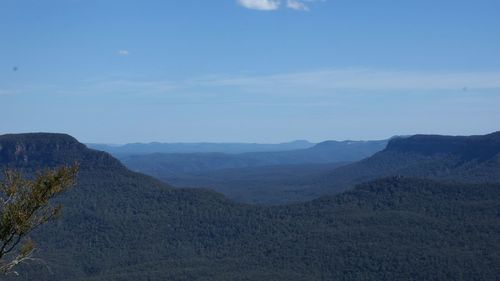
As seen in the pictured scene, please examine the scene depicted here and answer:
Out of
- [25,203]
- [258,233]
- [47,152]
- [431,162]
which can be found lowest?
[258,233]

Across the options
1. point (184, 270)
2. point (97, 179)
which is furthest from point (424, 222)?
point (97, 179)

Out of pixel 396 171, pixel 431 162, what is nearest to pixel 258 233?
pixel 431 162

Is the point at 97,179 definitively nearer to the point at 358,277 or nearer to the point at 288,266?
the point at 288,266

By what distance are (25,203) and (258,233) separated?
57.5 metres

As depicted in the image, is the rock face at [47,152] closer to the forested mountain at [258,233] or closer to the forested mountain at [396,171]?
the forested mountain at [258,233]

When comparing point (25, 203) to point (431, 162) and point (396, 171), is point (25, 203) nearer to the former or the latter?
point (431, 162)

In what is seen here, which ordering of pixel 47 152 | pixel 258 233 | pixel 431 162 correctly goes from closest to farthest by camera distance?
pixel 258 233
pixel 47 152
pixel 431 162

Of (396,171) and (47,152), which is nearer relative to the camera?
(47,152)

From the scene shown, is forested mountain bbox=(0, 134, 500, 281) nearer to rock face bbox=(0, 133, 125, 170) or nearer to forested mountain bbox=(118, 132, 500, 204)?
rock face bbox=(0, 133, 125, 170)

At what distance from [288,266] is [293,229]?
12732mm

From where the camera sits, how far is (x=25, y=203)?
1230 cm

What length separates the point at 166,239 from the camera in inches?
2721

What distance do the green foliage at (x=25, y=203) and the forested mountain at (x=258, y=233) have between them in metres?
36.1

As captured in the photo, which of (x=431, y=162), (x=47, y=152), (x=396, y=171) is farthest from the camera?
(x=396, y=171)
